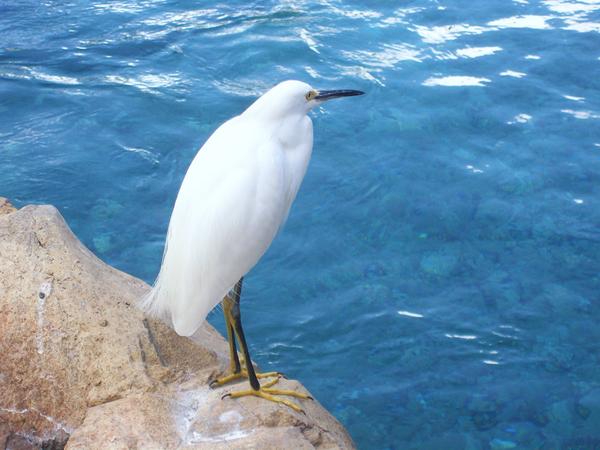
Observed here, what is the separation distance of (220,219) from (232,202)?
0.08 meters

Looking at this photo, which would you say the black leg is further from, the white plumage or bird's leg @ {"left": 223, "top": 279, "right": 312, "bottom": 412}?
the white plumage

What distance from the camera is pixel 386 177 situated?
6180 mm

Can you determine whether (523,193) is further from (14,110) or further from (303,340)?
(14,110)

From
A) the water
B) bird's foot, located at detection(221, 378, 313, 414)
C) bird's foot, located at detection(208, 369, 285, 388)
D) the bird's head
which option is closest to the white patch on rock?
bird's foot, located at detection(221, 378, 313, 414)

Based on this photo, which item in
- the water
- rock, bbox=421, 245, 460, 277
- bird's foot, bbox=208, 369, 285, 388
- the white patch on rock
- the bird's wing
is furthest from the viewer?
rock, bbox=421, 245, 460, 277

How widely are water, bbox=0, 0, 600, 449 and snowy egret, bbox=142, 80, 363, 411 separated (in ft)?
5.01

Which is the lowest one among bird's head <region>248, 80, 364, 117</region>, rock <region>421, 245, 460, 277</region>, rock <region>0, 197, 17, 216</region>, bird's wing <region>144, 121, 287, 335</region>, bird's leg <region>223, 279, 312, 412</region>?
rock <region>421, 245, 460, 277</region>

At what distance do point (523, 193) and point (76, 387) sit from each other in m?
3.89

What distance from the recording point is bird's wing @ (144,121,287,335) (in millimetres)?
3115

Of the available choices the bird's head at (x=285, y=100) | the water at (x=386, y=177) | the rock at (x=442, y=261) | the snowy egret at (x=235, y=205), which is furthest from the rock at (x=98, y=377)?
the rock at (x=442, y=261)

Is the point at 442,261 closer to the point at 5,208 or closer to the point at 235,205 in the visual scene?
the point at 235,205

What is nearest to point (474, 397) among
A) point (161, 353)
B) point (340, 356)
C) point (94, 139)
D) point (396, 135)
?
point (340, 356)

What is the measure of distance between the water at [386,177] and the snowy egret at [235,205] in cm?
153

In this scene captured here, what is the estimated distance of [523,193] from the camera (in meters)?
5.96
